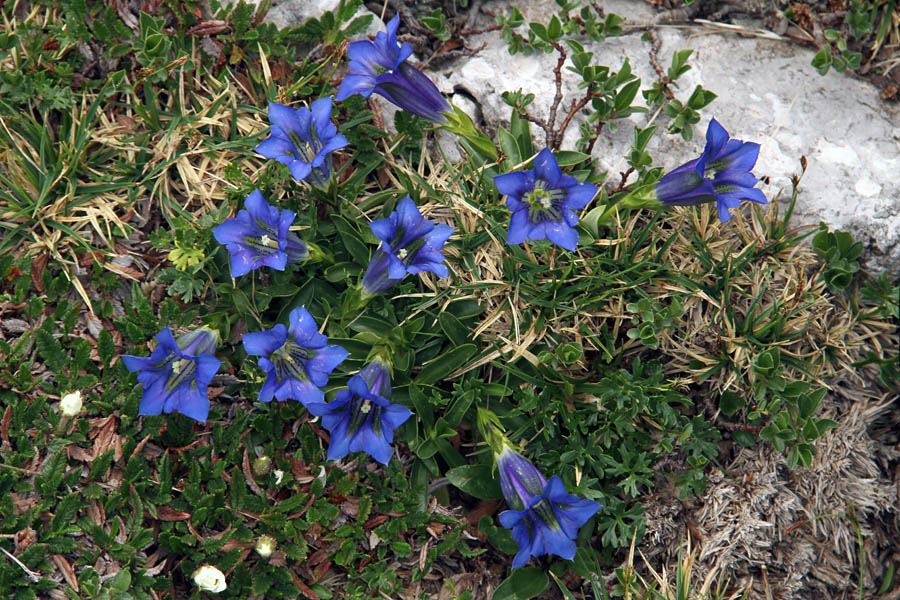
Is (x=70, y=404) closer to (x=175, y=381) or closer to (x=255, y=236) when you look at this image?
(x=175, y=381)

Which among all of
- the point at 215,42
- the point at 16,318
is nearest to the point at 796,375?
the point at 215,42

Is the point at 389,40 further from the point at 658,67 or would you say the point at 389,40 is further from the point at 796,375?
the point at 796,375

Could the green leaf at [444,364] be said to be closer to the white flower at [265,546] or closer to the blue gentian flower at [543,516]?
the blue gentian flower at [543,516]

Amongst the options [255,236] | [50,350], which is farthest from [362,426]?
[50,350]

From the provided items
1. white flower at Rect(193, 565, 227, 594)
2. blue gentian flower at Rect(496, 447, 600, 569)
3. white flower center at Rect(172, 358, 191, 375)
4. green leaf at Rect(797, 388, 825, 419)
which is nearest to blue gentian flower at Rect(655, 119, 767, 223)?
green leaf at Rect(797, 388, 825, 419)

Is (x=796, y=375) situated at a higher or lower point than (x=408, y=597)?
higher

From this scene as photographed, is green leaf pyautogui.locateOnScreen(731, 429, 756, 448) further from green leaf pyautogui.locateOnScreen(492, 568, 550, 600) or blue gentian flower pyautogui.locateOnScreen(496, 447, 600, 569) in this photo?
green leaf pyautogui.locateOnScreen(492, 568, 550, 600)
